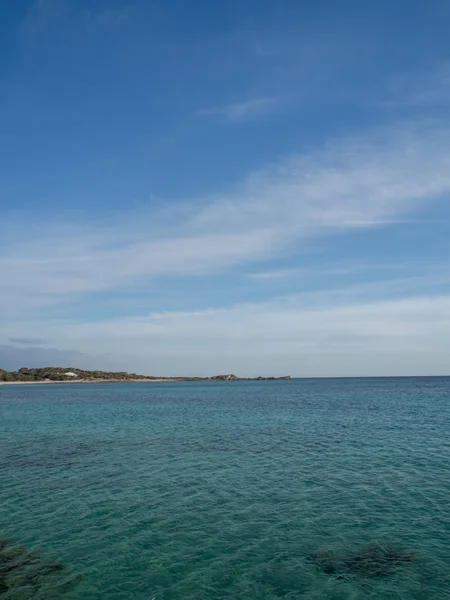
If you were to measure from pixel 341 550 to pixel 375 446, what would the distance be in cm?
2414

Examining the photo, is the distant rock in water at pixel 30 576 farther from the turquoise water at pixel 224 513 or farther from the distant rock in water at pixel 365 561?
the distant rock in water at pixel 365 561


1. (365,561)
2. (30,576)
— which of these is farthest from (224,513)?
(30,576)

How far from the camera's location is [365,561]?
17359 millimetres

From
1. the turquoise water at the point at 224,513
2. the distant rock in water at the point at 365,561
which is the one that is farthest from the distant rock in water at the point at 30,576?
the distant rock in water at the point at 365,561

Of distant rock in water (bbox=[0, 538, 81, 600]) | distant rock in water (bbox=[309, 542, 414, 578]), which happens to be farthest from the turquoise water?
distant rock in water (bbox=[309, 542, 414, 578])

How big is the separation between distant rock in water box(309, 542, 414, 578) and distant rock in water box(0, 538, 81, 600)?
914cm

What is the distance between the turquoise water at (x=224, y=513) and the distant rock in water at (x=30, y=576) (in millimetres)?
84

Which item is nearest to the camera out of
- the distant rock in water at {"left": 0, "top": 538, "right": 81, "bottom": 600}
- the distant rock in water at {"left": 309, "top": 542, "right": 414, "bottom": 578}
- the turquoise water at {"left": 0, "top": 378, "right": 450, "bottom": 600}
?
the distant rock in water at {"left": 0, "top": 538, "right": 81, "bottom": 600}

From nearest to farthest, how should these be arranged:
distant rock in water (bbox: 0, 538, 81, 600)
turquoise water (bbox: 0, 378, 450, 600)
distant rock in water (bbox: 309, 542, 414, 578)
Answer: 1. distant rock in water (bbox: 0, 538, 81, 600)
2. turquoise water (bbox: 0, 378, 450, 600)
3. distant rock in water (bbox: 309, 542, 414, 578)

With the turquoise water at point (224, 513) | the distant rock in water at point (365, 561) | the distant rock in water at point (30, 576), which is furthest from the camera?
the distant rock in water at point (365, 561)

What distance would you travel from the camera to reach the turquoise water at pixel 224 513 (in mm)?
15836

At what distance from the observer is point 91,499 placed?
2550 cm

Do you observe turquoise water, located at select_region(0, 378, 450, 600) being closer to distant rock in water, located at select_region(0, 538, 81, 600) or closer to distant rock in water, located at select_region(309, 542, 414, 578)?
distant rock in water, located at select_region(0, 538, 81, 600)

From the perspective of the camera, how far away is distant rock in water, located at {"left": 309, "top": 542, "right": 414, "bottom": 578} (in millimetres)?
16469
